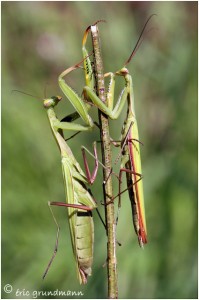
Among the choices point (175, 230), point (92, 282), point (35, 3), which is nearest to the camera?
point (92, 282)

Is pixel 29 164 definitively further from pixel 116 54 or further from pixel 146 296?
pixel 146 296

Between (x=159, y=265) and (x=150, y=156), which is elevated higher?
(x=150, y=156)

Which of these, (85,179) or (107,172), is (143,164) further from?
(107,172)

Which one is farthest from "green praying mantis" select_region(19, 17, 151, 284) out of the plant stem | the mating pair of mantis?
the plant stem

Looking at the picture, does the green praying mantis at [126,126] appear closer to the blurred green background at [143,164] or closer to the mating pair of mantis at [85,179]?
the mating pair of mantis at [85,179]

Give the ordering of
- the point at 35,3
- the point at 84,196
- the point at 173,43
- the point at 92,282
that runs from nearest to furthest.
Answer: the point at 84,196 < the point at 92,282 < the point at 173,43 < the point at 35,3

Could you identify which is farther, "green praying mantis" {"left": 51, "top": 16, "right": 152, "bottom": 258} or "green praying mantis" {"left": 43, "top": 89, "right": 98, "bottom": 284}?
"green praying mantis" {"left": 43, "top": 89, "right": 98, "bottom": 284}

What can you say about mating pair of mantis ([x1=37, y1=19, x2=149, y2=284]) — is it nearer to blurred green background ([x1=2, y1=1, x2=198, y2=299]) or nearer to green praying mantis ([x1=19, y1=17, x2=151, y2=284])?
green praying mantis ([x1=19, y1=17, x2=151, y2=284])

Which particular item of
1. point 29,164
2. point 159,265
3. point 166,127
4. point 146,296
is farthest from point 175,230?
point 29,164

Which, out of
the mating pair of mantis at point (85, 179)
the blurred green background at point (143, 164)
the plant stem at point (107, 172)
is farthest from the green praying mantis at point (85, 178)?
the blurred green background at point (143, 164)
